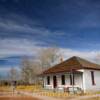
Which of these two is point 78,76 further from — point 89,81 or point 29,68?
point 29,68

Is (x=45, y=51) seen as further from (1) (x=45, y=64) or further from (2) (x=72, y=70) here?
(2) (x=72, y=70)

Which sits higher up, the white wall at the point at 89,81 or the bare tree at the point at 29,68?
the bare tree at the point at 29,68

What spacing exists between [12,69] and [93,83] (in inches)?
2287

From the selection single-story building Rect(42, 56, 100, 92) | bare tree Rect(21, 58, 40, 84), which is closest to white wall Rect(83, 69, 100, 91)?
single-story building Rect(42, 56, 100, 92)

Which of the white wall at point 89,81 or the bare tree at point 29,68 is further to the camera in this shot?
the bare tree at point 29,68

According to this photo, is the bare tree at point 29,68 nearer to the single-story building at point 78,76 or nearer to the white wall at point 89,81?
the single-story building at point 78,76

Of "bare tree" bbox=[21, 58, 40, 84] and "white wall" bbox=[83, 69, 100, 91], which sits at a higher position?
"bare tree" bbox=[21, 58, 40, 84]

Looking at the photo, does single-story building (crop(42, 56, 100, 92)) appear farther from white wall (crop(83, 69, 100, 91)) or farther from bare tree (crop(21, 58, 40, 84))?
bare tree (crop(21, 58, 40, 84))

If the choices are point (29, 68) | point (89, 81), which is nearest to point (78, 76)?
point (89, 81)

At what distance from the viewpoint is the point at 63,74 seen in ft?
105

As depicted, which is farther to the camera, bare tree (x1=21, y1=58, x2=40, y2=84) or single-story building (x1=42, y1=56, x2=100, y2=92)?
bare tree (x1=21, y1=58, x2=40, y2=84)

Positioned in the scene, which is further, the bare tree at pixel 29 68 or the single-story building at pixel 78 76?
the bare tree at pixel 29 68

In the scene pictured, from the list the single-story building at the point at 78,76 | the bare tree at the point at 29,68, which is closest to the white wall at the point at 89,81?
the single-story building at the point at 78,76

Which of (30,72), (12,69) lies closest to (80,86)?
(30,72)
